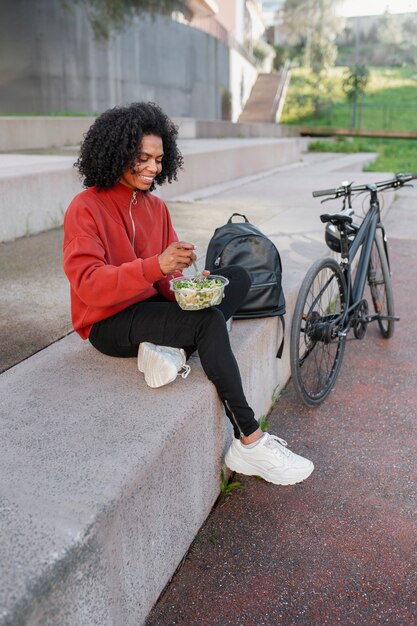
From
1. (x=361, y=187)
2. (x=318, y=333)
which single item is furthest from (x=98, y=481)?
(x=361, y=187)

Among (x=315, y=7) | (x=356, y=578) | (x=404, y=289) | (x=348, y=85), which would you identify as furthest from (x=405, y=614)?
(x=315, y=7)

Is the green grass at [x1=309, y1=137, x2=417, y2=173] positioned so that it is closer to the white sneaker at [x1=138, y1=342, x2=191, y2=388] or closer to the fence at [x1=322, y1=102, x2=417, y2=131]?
the fence at [x1=322, y1=102, x2=417, y2=131]

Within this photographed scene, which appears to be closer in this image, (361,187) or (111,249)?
(111,249)

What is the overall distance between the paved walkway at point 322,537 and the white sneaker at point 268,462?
161mm

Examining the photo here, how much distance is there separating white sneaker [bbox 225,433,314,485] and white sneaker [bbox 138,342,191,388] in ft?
1.32

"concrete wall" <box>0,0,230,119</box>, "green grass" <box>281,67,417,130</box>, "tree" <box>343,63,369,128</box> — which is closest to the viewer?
"concrete wall" <box>0,0,230,119</box>

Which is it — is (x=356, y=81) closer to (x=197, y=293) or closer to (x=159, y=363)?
(x=197, y=293)

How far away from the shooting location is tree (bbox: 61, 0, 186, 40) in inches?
605

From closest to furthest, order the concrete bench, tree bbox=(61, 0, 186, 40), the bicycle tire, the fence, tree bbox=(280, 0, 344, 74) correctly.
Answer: the concrete bench
the bicycle tire
tree bbox=(61, 0, 186, 40)
the fence
tree bbox=(280, 0, 344, 74)

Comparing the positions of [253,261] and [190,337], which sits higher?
[253,261]

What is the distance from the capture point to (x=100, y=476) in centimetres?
178

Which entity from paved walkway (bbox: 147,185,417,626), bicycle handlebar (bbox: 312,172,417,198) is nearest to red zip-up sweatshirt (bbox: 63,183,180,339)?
paved walkway (bbox: 147,185,417,626)

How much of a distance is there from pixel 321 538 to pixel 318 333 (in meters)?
1.23

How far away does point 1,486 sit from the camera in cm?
173
